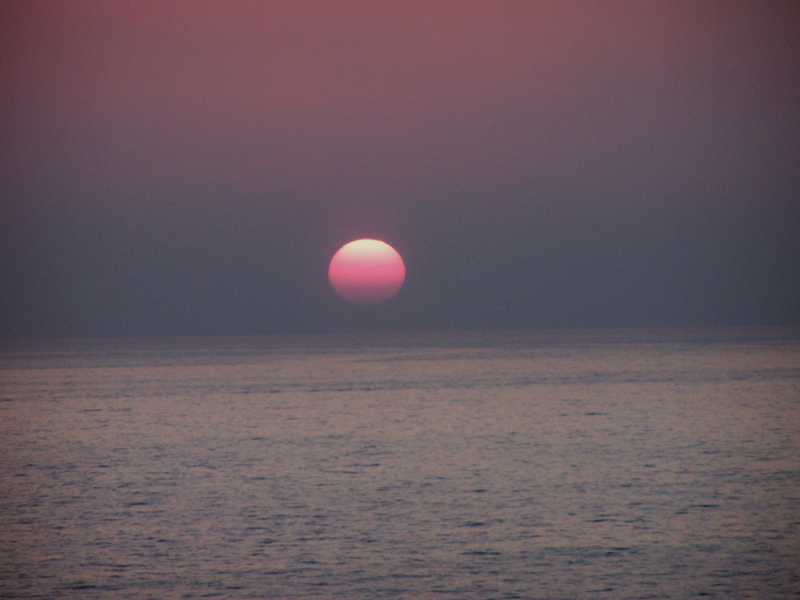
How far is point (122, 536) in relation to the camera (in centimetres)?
1616

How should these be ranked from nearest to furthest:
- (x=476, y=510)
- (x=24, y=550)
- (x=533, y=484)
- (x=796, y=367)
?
(x=24, y=550) < (x=476, y=510) < (x=533, y=484) < (x=796, y=367)

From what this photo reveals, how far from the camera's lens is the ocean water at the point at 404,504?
13039 mm

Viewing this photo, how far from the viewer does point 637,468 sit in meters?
24.3

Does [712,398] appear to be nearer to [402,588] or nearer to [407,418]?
[407,418]

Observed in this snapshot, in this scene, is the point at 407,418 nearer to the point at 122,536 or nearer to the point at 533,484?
the point at 533,484

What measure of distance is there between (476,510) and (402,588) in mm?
5634

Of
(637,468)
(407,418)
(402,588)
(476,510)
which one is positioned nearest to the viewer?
(402,588)

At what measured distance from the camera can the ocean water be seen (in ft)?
42.8

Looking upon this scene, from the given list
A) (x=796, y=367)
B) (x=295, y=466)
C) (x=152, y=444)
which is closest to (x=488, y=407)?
(x=152, y=444)

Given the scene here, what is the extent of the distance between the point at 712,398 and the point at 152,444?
33.9 meters

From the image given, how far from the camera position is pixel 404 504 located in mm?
18734

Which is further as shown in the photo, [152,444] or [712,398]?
[712,398]

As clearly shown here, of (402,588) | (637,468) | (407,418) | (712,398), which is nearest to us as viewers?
(402,588)

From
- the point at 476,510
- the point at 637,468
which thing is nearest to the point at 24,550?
the point at 476,510
